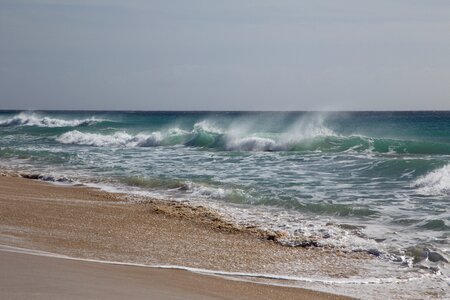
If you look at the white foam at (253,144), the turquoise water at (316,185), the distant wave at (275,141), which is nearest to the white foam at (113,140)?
the distant wave at (275,141)

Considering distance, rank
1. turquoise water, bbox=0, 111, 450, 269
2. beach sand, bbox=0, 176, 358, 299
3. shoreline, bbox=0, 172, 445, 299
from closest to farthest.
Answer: beach sand, bbox=0, 176, 358, 299
shoreline, bbox=0, 172, 445, 299
turquoise water, bbox=0, 111, 450, 269

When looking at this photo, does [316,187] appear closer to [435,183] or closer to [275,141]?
[435,183]

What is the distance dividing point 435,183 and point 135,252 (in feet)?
29.8

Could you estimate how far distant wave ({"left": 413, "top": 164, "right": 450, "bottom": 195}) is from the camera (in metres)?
12.9

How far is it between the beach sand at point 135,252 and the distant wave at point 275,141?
15.1 m

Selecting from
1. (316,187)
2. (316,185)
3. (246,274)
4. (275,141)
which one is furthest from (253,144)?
(246,274)

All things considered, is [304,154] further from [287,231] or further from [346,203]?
[287,231]

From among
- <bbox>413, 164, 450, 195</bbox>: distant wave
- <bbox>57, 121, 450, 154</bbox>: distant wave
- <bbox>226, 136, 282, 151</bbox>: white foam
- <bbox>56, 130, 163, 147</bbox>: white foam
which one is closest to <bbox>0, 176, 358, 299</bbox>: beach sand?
<bbox>413, 164, 450, 195</bbox>: distant wave

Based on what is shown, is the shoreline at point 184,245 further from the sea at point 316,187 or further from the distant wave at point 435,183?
the distant wave at point 435,183

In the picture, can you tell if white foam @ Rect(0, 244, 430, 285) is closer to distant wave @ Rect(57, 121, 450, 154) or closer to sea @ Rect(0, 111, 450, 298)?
sea @ Rect(0, 111, 450, 298)

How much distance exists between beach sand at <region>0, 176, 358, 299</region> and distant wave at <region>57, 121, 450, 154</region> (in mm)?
15112

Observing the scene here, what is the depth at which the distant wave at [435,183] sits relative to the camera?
42.3 feet

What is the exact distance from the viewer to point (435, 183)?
13.7 meters

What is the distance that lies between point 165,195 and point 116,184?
221 cm
